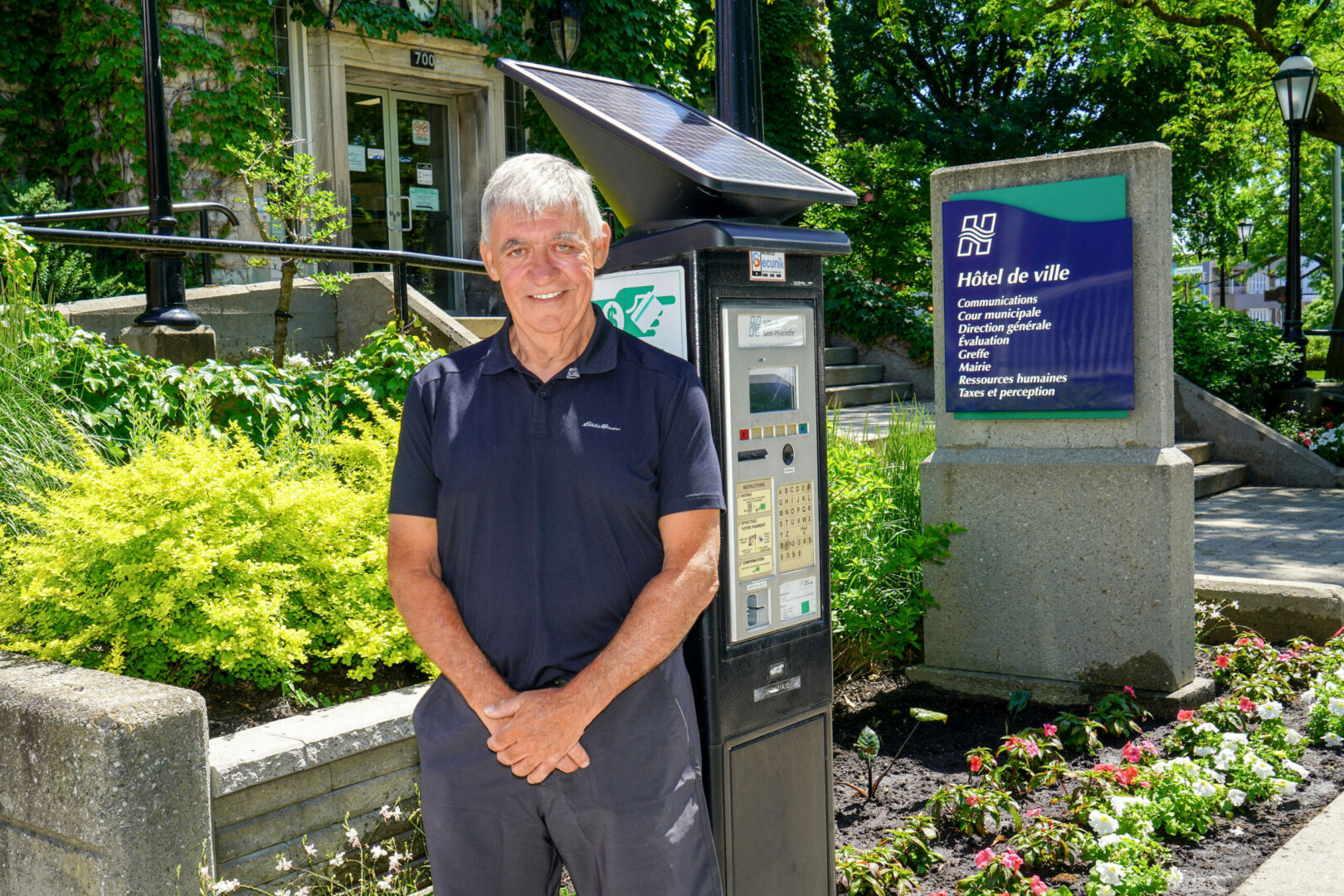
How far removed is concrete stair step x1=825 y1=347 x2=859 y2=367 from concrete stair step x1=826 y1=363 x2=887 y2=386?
7 centimetres

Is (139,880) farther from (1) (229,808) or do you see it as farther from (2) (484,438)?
(2) (484,438)

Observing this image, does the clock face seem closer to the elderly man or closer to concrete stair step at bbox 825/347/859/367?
concrete stair step at bbox 825/347/859/367

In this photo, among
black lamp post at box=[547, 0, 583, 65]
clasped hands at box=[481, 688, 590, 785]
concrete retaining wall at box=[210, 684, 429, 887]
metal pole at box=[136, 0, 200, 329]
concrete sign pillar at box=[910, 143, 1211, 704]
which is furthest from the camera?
Answer: black lamp post at box=[547, 0, 583, 65]

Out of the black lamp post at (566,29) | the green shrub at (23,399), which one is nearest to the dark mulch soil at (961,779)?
the green shrub at (23,399)

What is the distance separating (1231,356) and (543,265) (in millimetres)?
11925

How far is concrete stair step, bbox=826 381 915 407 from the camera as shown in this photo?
11.4 meters

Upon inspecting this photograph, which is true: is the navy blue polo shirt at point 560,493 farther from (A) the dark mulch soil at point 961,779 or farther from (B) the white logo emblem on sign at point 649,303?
(A) the dark mulch soil at point 961,779

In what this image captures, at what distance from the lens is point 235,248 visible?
5547 millimetres

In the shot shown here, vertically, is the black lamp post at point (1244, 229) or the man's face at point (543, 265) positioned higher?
the black lamp post at point (1244, 229)

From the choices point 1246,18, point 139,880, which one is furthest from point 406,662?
point 1246,18

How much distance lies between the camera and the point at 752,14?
4.34 meters

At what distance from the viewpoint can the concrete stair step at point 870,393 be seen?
11352mm

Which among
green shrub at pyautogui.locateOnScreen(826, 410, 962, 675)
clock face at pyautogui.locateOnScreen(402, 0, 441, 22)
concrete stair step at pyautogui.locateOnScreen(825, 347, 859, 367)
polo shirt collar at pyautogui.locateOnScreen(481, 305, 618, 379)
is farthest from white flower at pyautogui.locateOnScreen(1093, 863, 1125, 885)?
clock face at pyautogui.locateOnScreen(402, 0, 441, 22)

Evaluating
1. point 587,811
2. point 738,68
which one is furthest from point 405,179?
point 587,811
